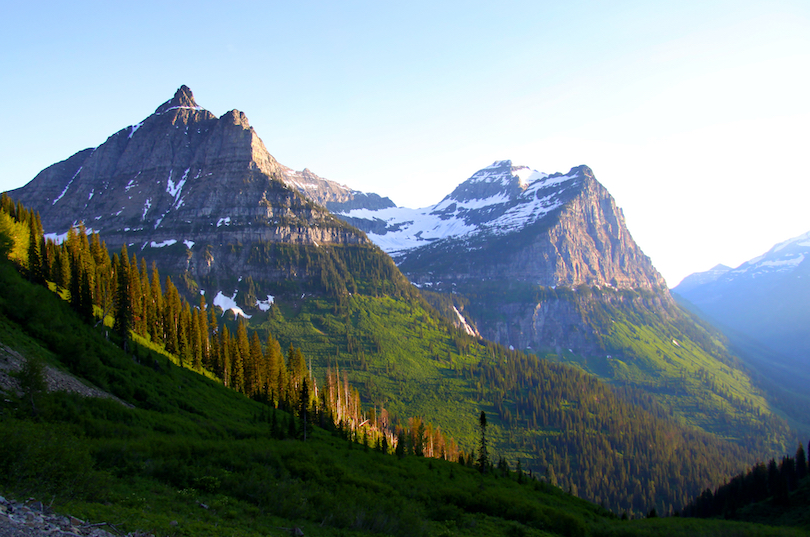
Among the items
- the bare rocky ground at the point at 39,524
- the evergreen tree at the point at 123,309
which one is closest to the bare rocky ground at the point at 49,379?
the evergreen tree at the point at 123,309

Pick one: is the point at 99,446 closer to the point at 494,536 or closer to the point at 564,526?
the point at 494,536

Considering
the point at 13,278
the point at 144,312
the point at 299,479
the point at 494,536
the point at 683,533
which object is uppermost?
the point at 13,278

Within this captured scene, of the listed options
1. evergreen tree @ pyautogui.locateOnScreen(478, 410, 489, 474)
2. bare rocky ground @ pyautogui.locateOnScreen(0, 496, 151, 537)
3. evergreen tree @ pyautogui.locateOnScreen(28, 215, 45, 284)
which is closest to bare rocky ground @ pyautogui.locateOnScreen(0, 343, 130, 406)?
bare rocky ground @ pyautogui.locateOnScreen(0, 496, 151, 537)

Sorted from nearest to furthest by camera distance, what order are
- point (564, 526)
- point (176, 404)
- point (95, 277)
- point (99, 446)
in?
point (99, 446)
point (564, 526)
point (176, 404)
point (95, 277)

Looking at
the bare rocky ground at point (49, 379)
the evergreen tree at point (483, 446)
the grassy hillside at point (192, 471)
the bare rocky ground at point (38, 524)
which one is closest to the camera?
the bare rocky ground at point (38, 524)

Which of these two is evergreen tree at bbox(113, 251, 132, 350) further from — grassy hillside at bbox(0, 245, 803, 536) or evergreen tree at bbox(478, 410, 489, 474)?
evergreen tree at bbox(478, 410, 489, 474)

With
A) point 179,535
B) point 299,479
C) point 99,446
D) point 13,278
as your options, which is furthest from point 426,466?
point 13,278

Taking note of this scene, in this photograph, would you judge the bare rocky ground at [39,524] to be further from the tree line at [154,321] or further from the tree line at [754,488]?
the tree line at [754,488]

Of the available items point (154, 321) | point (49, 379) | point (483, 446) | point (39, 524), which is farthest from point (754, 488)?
point (154, 321)

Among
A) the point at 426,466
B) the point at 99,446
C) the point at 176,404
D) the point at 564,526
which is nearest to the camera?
the point at 99,446

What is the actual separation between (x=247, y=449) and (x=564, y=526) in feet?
111

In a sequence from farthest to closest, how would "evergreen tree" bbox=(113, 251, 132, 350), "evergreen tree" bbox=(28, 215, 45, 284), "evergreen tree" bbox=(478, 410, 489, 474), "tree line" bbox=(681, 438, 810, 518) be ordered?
"tree line" bbox=(681, 438, 810, 518) < "evergreen tree" bbox=(28, 215, 45, 284) < "evergreen tree" bbox=(113, 251, 132, 350) < "evergreen tree" bbox=(478, 410, 489, 474)

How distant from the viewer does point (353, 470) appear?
2034 inches

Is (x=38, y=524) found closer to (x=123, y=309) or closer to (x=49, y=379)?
(x=49, y=379)
